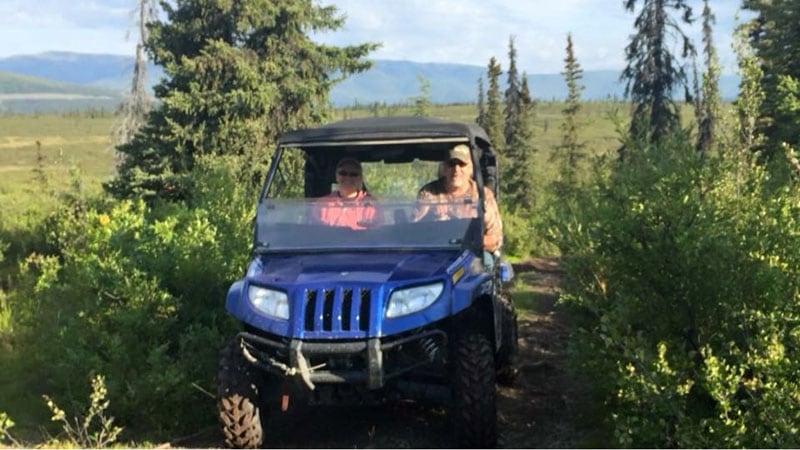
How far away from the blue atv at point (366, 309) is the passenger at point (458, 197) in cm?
6

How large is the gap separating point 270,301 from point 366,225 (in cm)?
117

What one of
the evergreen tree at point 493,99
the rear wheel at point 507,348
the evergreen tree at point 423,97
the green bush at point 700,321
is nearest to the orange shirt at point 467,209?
the rear wheel at point 507,348

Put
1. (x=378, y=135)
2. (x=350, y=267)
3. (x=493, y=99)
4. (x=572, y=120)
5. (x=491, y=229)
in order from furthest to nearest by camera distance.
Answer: (x=493, y=99) → (x=572, y=120) → (x=491, y=229) → (x=378, y=135) → (x=350, y=267)

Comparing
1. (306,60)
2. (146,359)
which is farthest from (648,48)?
(146,359)

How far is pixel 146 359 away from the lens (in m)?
7.14

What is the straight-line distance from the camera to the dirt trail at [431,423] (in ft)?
20.3

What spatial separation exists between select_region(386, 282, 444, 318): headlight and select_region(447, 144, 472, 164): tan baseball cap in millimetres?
1560

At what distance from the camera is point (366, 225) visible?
21.2 feet

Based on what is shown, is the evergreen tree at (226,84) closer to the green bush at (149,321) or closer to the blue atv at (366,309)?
the green bush at (149,321)

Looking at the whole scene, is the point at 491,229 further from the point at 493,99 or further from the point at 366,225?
the point at 493,99

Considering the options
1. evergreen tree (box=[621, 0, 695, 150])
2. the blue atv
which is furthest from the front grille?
evergreen tree (box=[621, 0, 695, 150])

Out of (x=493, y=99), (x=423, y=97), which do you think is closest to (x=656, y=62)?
(x=423, y=97)

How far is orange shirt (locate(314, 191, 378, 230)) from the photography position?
6461 millimetres

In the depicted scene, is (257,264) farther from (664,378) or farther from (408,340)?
(664,378)
